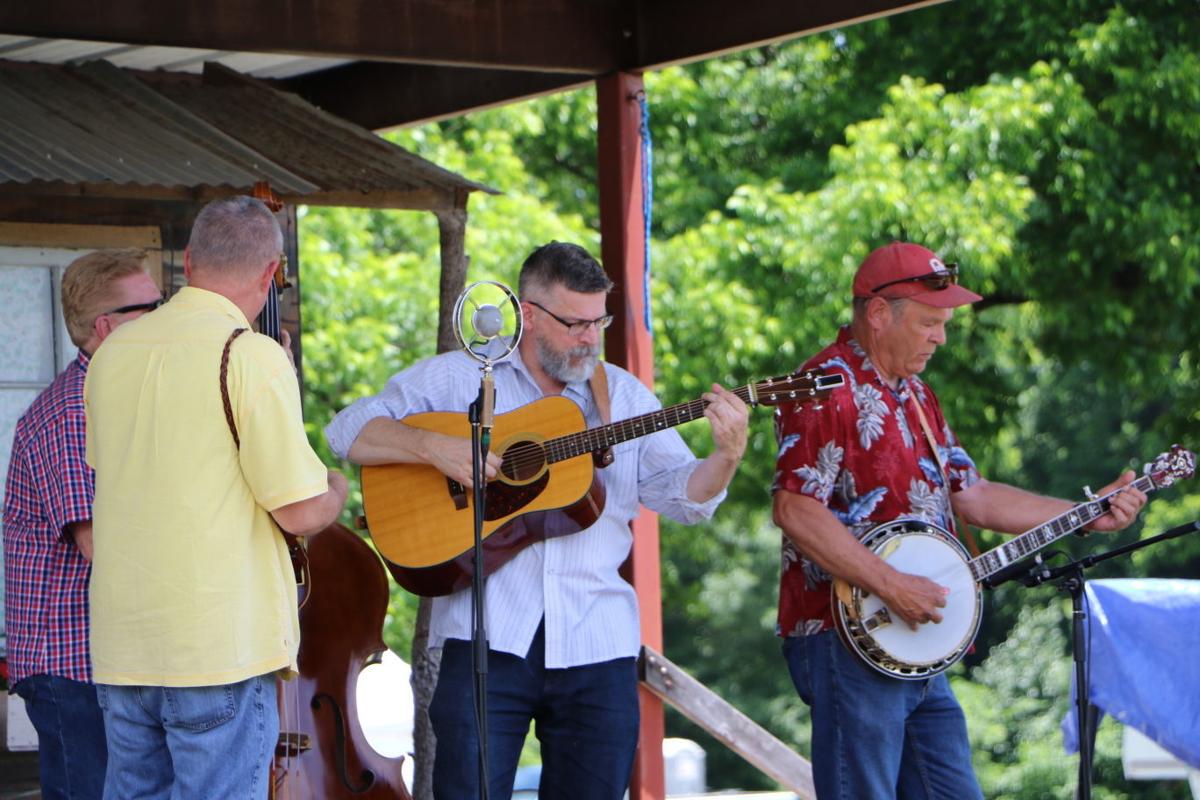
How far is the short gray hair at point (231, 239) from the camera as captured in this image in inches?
137

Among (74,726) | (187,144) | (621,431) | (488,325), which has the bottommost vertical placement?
(74,726)

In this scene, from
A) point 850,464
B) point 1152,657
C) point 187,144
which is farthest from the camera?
point 187,144

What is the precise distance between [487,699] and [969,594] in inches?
51.3

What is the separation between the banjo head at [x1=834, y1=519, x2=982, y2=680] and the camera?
432 cm

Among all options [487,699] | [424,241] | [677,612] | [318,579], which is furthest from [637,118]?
[677,612]

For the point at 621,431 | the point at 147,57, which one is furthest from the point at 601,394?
the point at 147,57

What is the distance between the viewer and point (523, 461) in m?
4.34

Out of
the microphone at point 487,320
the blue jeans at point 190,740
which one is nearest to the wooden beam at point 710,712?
the microphone at point 487,320

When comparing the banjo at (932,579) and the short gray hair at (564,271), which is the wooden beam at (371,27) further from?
the banjo at (932,579)

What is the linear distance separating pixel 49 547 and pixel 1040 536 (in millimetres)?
2562

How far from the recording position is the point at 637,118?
20.1ft

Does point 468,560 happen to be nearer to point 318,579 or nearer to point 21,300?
point 318,579

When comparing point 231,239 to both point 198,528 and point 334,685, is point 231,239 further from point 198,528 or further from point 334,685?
point 334,685

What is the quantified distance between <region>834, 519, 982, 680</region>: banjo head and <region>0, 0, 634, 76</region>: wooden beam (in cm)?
247
